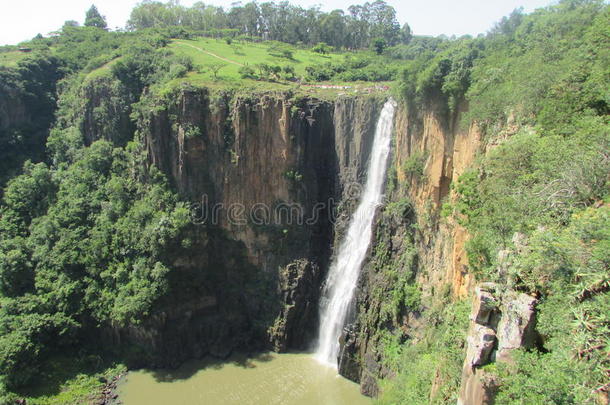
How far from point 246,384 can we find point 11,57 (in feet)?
107

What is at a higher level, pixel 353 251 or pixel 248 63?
pixel 248 63

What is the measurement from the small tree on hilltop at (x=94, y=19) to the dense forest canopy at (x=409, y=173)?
226 inches

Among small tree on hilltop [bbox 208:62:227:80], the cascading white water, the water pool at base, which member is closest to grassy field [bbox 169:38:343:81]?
small tree on hilltop [bbox 208:62:227:80]

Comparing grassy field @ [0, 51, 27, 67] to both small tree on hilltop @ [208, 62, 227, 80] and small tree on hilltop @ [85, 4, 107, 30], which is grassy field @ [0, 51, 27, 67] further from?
small tree on hilltop @ [208, 62, 227, 80]

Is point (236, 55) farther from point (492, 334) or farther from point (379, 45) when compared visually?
point (492, 334)

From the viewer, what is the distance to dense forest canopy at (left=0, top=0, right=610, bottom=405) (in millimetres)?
7305

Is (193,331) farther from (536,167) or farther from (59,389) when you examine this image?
(536,167)

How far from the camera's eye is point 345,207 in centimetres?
2208

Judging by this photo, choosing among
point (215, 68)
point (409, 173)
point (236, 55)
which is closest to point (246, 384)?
point (409, 173)

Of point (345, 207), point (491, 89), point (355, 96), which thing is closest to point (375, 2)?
point (355, 96)

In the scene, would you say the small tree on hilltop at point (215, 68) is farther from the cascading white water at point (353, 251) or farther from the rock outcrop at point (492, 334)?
the rock outcrop at point (492, 334)

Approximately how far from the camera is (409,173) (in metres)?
18.2

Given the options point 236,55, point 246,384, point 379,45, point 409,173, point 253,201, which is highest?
point 379,45

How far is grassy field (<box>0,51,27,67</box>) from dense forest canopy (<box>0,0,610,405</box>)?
1.74 feet
